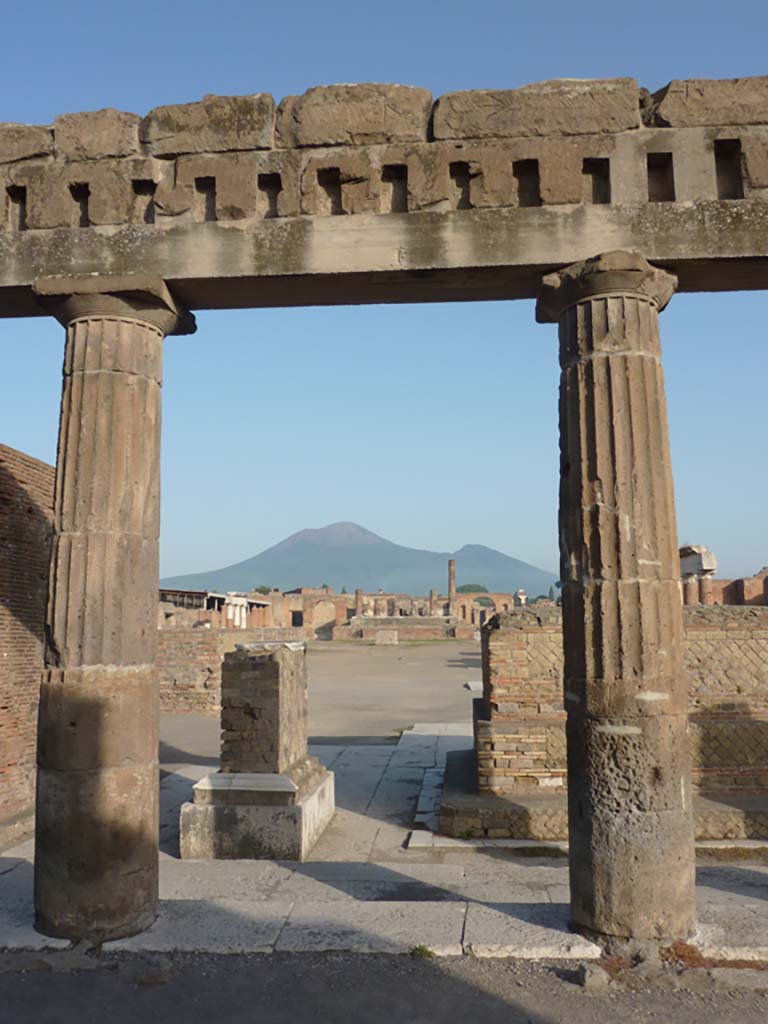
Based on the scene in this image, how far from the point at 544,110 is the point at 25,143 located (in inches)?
135

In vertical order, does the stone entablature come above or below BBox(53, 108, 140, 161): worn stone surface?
below

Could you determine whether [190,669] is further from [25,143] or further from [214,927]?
[25,143]

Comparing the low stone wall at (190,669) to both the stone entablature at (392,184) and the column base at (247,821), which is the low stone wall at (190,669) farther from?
the stone entablature at (392,184)

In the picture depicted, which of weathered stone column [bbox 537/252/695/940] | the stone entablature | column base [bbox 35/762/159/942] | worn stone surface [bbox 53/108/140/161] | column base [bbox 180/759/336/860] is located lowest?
column base [bbox 180/759/336/860]

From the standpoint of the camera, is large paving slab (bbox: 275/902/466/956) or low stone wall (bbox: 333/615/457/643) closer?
large paving slab (bbox: 275/902/466/956)

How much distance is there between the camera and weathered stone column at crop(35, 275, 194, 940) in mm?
4801

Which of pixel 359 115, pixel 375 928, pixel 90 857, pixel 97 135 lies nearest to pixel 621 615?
pixel 375 928

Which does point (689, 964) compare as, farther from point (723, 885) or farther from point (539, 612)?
point (539, 612)

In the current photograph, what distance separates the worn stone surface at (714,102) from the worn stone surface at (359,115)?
4.92 ft

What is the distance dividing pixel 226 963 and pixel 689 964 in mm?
2441

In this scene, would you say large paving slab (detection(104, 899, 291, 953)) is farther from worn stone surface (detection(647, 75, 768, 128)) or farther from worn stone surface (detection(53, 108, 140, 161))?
worn stone surface (detection(647, 75, 768, 128))

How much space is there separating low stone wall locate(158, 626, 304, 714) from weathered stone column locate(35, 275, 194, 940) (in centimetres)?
1446

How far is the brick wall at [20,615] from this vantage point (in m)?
9.34

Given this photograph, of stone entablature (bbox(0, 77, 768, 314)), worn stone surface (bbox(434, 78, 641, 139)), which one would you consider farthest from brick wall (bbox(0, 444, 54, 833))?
worn stone surface (bbox(434, 78, 641, 139))
